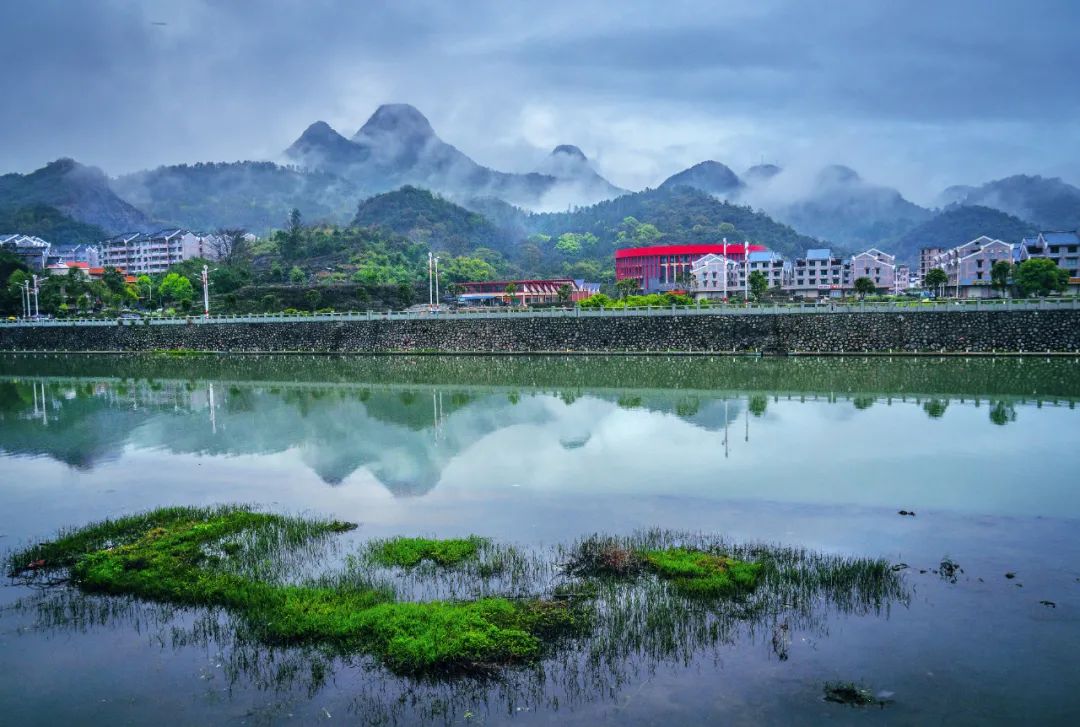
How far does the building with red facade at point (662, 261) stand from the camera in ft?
294

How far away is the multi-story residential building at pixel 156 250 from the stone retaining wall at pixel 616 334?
180 feet

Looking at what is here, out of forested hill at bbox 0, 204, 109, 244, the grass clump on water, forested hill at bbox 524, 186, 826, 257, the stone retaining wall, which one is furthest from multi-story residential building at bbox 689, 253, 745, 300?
forested hill at bbox 0, 204, 109, 244

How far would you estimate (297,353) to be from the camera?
48.9 meters

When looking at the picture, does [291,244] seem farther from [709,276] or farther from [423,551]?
[423,551]

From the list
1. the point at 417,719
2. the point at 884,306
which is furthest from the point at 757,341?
the point at 417,719

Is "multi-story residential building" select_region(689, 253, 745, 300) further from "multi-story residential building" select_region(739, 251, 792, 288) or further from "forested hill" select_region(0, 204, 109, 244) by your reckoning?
"forested hill" select_region(0, 204, 109, 244)

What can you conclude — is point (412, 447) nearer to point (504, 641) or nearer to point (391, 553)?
point (391, 553)

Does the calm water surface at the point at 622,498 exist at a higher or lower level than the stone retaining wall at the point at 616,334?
lower

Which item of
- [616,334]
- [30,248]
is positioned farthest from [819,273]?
[30,248]

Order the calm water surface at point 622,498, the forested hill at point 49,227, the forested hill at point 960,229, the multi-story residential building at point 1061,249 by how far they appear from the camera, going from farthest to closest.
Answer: the forested hill at point 960,229 → the forested hill at point 49,227 → the multi-story residential building at point 1061,249 → the calm water surface at point 622,498

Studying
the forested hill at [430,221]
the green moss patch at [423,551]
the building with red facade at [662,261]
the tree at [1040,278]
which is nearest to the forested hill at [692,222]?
the forested hill at [430,221]

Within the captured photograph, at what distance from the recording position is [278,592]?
9.70 metres

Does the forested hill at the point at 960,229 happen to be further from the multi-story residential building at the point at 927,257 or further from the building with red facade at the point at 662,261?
the building with red facade at the point at 662,261

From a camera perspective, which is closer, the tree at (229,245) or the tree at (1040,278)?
the tree at (1040,278)
